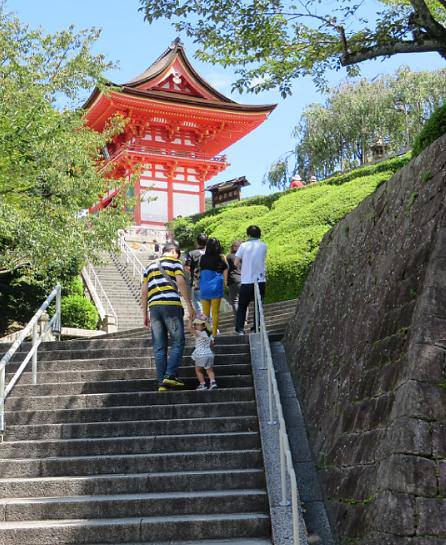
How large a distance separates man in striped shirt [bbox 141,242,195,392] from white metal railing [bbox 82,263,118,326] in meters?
9.23

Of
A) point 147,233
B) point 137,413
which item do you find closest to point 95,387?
point 137,413

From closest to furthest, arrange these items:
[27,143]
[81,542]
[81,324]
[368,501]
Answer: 1. [368,501]
2. [81,542]
3. [27,143]
4. [81,324]

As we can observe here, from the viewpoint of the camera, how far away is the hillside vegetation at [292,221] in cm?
1402

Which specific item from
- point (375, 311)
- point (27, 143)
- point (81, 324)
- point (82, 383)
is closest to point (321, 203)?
point (81, 324)

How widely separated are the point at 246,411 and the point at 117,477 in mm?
1538

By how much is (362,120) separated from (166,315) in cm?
2744

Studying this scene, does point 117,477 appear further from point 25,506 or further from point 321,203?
point 321,203

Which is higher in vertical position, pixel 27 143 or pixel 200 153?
pixel 200 153

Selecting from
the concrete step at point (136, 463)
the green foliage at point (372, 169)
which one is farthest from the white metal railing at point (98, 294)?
the concrete step at point (136, 463)

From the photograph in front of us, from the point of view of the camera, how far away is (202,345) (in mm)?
7129

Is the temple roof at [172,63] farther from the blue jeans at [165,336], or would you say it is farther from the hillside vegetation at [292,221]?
the blue jeans at [165,336]

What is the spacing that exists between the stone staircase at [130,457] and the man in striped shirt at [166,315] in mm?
251

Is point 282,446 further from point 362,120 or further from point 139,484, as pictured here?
point 362,120

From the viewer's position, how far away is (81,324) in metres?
16.6
